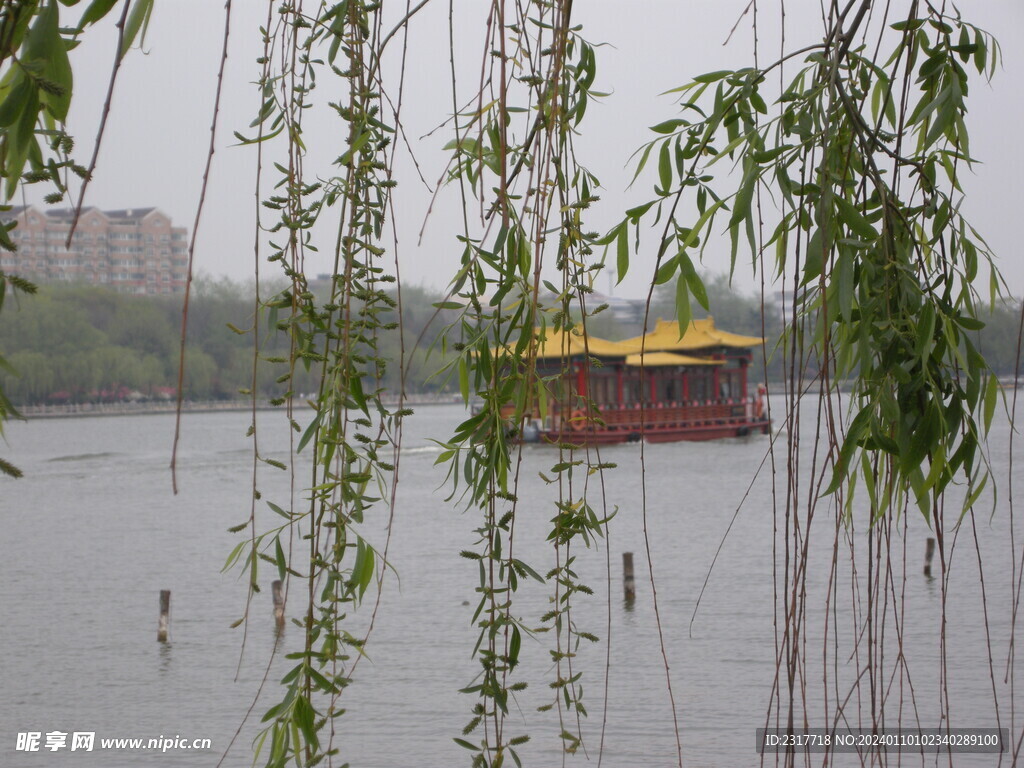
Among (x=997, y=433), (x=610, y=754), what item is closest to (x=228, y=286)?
(x=997, y=433)

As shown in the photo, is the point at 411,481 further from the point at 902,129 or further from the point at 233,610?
the point at 902,129

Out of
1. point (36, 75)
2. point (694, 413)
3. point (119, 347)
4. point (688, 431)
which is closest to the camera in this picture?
point (36, 75)

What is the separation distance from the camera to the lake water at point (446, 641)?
6.12 m

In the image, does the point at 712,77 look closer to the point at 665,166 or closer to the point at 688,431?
the point at 665,166

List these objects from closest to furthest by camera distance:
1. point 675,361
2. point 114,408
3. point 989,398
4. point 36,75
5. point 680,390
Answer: point 36,75, point 989,398, point 675,361, point 680,390, point 114,408

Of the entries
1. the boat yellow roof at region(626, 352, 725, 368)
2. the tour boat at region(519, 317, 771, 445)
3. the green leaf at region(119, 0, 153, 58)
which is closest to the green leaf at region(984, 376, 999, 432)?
the green leaf at region(119, 0, 153, 58)

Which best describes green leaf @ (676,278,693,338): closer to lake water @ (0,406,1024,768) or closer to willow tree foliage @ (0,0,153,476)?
lake water @ (0,406,1024,768)

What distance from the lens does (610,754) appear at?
5801 millimetres

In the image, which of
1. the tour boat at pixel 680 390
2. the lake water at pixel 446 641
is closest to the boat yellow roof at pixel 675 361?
the tour boat at pixel 680 390

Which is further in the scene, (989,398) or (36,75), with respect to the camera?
(989,398)

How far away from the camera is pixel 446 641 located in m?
8.50

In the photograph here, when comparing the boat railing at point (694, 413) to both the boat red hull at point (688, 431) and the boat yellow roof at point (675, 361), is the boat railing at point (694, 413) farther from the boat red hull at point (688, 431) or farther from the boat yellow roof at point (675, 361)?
the boat yellow roof at point (675, 361)

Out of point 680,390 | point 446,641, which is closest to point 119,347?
point 680,390

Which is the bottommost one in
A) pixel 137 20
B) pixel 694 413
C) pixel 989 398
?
pixel 694 413
